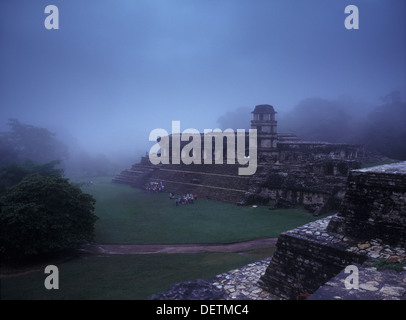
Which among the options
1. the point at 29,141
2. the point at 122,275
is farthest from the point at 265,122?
the point at 29,141

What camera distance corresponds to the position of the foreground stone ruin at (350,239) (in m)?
5.25

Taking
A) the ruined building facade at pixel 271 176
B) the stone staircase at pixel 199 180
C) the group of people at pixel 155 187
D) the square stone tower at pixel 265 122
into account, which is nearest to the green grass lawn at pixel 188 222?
the ruined building facade at pixel 271 176

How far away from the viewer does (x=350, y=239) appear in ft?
18.9

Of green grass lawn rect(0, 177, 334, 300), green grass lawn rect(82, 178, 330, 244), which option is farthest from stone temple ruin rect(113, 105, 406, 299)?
green grass lawn rect(82, 178, 330, 244)

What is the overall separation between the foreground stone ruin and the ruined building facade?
8980 mm

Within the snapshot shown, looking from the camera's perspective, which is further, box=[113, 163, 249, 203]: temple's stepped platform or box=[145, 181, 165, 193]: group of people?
box=[145, 181, 165, 193]: group of people

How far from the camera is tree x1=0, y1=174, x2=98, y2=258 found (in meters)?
9.16

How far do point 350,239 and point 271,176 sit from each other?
13337mm

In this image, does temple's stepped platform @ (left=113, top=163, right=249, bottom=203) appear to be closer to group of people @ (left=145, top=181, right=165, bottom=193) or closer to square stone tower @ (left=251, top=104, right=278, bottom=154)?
group of people @ (left=145, top=181, right=165, bottom=193)

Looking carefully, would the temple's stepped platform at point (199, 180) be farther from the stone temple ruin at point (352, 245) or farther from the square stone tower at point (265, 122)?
the stone temple ruin at point (352, 245)

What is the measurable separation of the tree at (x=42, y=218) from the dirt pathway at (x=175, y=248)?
90 cm

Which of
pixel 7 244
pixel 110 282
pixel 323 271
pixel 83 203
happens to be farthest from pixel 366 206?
pixel 7 244

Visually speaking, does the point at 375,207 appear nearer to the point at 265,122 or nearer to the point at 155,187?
the point at 155,187
